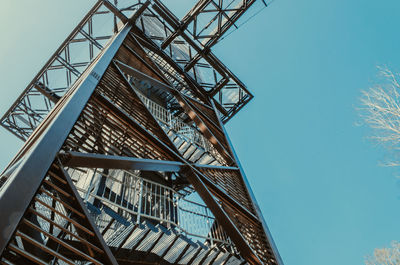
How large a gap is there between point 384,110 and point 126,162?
10633mm

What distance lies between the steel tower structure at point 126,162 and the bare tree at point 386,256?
10064mm

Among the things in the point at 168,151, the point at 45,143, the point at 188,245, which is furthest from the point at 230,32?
the point at 45,143

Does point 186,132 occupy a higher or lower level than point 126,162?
lower

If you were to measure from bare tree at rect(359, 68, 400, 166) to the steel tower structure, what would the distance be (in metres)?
5.26

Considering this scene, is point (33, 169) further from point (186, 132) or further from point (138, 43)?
point (186, 132)

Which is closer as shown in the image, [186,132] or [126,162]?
[126,162]

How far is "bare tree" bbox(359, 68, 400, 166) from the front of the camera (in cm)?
1091

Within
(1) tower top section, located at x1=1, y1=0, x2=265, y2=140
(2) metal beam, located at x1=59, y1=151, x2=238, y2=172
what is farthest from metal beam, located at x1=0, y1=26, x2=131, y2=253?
(1) tower top section, located at x1=1, y1=0, x2=265, y2=140

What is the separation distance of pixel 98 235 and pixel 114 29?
988 cm

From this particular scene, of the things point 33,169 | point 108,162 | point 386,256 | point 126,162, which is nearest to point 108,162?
point 108,162

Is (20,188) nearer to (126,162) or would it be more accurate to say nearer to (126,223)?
(126,162)

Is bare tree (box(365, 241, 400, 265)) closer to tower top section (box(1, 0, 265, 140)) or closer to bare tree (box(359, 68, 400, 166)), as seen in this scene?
bare tree (box(359, 68, 400, 166))

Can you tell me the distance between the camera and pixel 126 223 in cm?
468

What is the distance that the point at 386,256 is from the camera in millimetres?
15188
